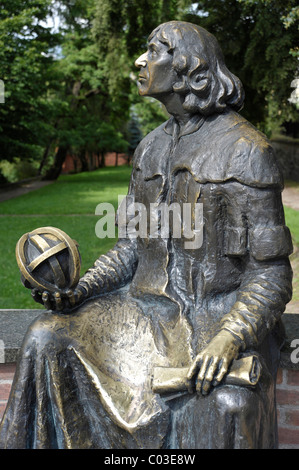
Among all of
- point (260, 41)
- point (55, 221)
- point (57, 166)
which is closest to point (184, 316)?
point (260, 41)

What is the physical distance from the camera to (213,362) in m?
2.35

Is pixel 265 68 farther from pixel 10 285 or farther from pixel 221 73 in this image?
pixel 221 73

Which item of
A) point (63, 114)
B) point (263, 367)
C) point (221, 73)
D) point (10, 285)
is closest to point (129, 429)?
point (263, 367)

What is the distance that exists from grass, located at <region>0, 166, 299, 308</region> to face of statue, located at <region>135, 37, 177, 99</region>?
5.26m

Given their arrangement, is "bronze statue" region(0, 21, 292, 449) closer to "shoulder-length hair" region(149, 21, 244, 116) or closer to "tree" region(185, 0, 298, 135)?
"shoulder-length hair" region(149, 21, 244, 116)

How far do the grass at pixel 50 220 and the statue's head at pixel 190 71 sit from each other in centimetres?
532

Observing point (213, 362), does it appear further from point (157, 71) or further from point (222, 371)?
point (157, 71)

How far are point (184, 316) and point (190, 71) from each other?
3.49 ft

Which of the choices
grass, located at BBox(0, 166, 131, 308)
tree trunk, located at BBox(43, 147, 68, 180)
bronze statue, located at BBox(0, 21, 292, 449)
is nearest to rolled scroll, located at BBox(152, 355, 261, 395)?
bronze statue, located at BBox(0, 21, 292, 449)

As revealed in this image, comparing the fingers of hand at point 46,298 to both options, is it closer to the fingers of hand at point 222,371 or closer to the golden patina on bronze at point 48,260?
the golden patina on bronze at point 48,260

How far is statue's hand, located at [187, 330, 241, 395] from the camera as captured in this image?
2.34 m

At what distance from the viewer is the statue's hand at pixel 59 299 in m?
2.77

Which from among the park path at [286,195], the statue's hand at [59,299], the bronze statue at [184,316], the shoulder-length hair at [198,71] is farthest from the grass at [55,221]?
the shoulder-length hair at [198,71]

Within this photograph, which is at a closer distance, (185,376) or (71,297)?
(185,376)
